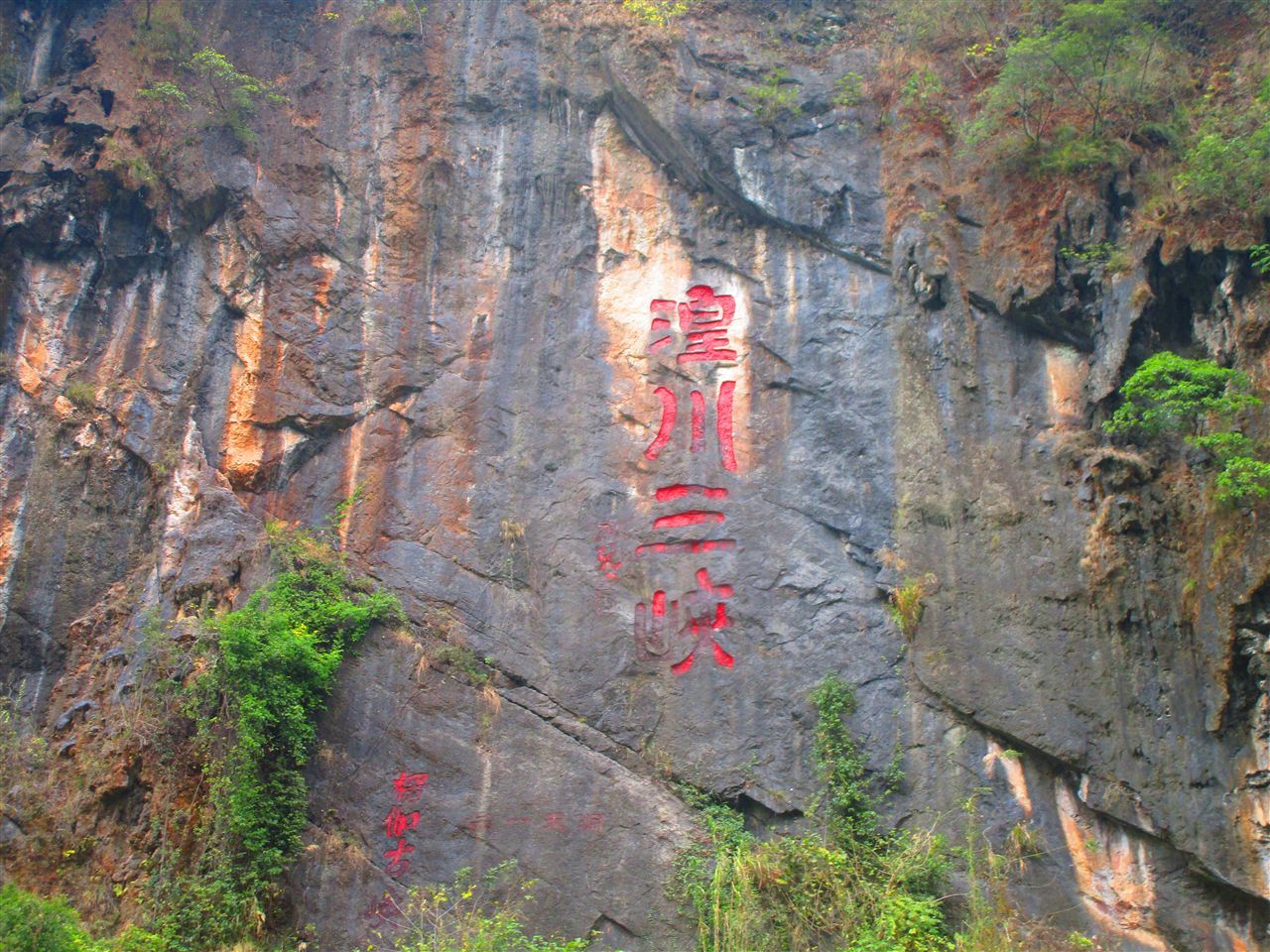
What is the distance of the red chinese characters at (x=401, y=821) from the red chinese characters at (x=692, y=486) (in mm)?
1869

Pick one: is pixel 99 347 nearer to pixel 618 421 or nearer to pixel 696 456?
pixel 618 421

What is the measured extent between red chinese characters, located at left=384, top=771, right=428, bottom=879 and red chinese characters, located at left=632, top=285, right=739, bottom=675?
6.13 feet

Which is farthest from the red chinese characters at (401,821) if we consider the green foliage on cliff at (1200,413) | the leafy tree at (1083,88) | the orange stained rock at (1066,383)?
the leafy tree at (1083,88)

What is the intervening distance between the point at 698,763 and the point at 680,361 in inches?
127

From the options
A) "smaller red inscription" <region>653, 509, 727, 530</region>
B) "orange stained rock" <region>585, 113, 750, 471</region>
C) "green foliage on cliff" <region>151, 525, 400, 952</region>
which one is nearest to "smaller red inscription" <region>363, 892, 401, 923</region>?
"green foliage on cliff" <region>151, 525, 400, 952</region>

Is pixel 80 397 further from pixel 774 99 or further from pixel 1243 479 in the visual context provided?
pixel 1243 479

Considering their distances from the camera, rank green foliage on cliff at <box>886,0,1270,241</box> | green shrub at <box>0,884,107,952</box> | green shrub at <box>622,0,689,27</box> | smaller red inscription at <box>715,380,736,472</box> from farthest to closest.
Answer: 1. green shrub at <box>622,0,689,27</box>
2. smaller red inscription at <box>715,380,736,472</box>
3. green foliage on cliff at <box>886,0,1270,241</box>
4. green shrub at <box>0,884,107,952</box>

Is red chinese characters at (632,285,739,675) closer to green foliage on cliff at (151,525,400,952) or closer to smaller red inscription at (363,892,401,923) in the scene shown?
green foliage on cliff at (151,525,400,952)

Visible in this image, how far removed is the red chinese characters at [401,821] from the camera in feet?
23.6

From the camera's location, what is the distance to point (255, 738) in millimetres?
7031

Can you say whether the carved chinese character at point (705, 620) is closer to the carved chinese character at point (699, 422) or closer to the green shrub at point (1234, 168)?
the carved chinese character at point (699, 422)

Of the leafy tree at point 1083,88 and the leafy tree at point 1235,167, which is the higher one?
the leafy tree at point 1083,88

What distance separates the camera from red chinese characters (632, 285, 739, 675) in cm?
798

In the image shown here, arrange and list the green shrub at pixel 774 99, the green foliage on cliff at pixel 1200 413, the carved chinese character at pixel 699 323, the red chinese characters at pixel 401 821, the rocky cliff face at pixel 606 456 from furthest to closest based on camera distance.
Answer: the green shrub at pixel 774 99 → the carved chinese character at pixel 699 323 → the red chinese characters at pixel 401 821 → the rocky cliff face at pixel 606 456 → the green foliage on cliff at pixel 1200 413
